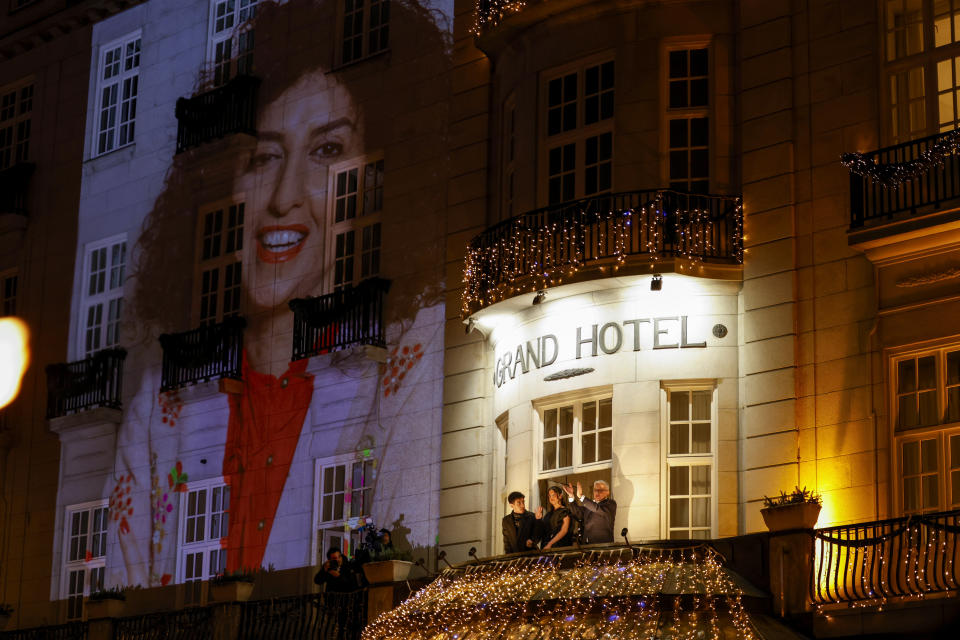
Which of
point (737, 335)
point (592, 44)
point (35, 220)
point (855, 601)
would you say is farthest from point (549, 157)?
point (35, 220)

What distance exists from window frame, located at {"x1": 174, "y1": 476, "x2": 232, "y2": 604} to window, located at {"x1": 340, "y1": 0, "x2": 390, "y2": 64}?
7.32 metres

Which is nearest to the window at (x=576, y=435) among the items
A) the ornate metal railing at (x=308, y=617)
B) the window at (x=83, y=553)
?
the ornate metal railing at (x=308, y=617)

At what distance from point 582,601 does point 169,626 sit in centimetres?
833

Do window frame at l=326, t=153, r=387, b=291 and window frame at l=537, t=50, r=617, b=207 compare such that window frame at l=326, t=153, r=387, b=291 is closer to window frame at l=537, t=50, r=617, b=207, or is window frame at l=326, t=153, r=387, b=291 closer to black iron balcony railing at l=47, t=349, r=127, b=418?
window frame at l=537, t=50, r=617, b=207

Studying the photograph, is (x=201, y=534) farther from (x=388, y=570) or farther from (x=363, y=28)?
(x=363, y=28)

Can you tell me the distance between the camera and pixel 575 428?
69.4 ft

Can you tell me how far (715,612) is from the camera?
1780cm

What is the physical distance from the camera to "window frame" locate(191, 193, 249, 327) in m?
27.0

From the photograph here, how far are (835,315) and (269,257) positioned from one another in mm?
10543

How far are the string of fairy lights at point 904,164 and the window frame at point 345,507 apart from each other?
28.2 ft

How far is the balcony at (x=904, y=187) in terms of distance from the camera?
18.5 metres

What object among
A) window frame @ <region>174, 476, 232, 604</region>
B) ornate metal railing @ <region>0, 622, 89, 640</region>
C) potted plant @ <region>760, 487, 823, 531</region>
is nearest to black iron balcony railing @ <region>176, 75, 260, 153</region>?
window frame @ <region>174, 476, 232, 604</region>

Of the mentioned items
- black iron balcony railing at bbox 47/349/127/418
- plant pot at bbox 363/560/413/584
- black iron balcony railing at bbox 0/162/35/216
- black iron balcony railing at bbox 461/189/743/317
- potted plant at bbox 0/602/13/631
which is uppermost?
black iron balcony railing at bbox 0/162/35/216

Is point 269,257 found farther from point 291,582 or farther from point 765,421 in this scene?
point 765,421
